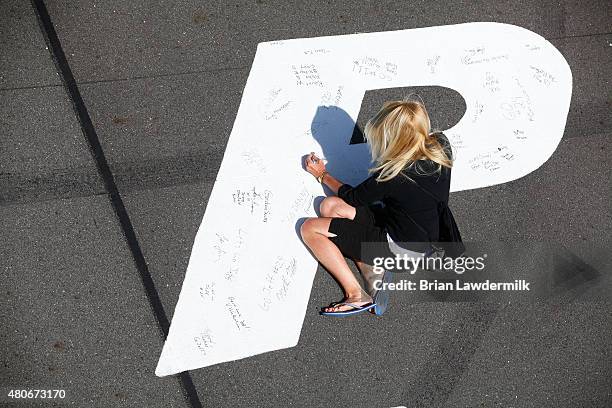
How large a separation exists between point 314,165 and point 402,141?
80 centimetres

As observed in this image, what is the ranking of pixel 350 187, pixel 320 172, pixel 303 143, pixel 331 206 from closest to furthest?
1. pixel 350 187
2. pixel 331 206
3. pixel 320 172
4. pixel 303 143

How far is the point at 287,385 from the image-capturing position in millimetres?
3783

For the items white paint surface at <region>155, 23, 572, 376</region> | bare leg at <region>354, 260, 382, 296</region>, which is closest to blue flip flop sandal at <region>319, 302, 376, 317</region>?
bare leg at <region>354, 260, 382, 296</region>

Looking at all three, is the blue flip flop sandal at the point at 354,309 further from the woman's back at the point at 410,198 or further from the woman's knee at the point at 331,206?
the woman's knee at the point at 331,206

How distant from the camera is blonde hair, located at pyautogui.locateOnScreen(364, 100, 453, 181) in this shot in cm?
328

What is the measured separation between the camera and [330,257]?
3783 mm

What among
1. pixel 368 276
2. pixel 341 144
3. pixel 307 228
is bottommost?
pixel 368 276

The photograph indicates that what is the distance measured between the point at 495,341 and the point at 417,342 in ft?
1.80

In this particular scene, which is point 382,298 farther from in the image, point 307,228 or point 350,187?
point 350,187

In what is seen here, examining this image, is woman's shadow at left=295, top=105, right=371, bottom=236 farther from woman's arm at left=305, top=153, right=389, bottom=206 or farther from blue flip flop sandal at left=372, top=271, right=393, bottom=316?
blue flip flop sandal at left=372, top=271, right=393, bottom=316

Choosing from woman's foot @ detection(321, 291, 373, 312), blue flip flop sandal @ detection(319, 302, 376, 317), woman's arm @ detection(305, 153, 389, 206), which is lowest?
blue flip flop sandal @ detection(319, 302, 376, 317)

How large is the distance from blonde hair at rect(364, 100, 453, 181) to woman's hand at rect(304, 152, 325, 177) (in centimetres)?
58

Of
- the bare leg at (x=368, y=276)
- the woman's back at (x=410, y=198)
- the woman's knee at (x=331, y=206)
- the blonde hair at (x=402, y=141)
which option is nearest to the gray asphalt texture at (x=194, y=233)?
the bare leg at (x=368, y=276)

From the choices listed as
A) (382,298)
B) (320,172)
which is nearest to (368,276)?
(382,298)
